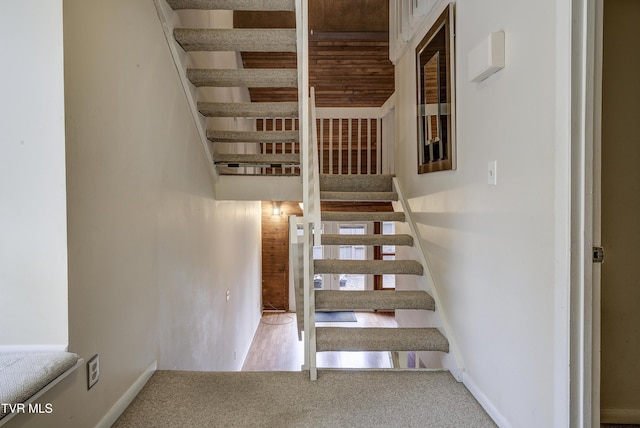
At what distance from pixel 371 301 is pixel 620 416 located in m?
1.40

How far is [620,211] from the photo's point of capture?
178 cm

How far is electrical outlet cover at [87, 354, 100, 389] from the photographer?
1.57 meters

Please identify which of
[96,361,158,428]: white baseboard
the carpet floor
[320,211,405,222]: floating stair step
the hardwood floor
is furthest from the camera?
the hardwood floor

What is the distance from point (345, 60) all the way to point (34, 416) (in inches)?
198

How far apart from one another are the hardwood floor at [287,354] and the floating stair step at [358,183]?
2205 mm

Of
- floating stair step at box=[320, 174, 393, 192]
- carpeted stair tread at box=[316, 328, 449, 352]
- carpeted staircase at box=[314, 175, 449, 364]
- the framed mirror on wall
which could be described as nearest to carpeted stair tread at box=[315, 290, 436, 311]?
carpeted staircase at box=[314, 175, 449, 364]

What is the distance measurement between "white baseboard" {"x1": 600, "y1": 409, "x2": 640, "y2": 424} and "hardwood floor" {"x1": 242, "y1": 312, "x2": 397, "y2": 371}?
3.27 meters

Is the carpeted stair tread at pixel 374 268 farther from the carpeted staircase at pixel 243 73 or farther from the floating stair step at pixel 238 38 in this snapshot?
the floating stair step at pixel 238 38

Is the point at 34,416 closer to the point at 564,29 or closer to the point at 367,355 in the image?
the point at 564,29

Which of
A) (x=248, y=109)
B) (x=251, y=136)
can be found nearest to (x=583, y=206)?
(x=248, y=109)

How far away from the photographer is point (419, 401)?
200 cm

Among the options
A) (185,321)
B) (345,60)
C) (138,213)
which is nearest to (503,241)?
(138,213)

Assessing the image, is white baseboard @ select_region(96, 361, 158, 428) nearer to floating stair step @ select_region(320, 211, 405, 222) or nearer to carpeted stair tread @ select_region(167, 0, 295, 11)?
floating stair step @ select_region(320, 211, 405, 222)

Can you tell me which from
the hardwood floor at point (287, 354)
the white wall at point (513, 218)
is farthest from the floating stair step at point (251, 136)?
the hardwood floor at point (287, 354)
